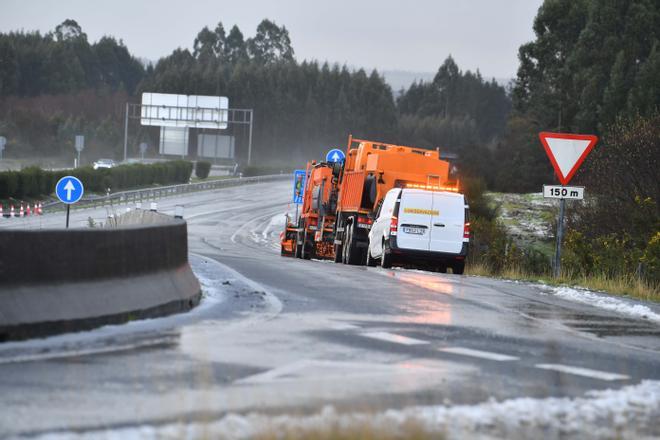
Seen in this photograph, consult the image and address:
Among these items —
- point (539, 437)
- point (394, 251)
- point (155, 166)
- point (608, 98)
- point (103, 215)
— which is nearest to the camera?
point (539, 437)

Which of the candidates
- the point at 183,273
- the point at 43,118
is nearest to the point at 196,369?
the point at 183,273

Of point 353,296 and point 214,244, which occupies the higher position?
point 353,296

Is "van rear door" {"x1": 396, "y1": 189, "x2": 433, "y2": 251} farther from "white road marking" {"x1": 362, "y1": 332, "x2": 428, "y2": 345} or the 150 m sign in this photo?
"white road marking" {"x1": 362, "y1": 332, "x2": 428, "y2": 345}

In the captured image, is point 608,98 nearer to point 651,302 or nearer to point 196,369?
point 651,302

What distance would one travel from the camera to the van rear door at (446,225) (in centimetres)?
2620

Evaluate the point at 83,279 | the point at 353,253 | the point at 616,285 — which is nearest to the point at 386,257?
the point at 353,253

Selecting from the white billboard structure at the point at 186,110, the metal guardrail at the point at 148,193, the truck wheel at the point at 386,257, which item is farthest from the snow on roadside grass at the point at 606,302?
the white billboard structure at the point at 186,110

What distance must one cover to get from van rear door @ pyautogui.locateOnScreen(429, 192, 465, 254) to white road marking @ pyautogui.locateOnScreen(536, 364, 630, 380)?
1623 centimetres

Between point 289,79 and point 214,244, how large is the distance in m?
137

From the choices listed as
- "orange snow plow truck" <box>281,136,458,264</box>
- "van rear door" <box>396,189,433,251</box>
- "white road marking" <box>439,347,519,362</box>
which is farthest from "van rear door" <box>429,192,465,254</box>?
A: "white road marking" <box>439,347,519,362</box>

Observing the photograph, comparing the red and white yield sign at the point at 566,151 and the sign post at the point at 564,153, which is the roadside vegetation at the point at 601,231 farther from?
the red and white yield sign at the point at 566,151

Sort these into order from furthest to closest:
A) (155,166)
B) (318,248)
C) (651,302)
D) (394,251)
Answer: (155,166) < (318,248) < (394,251) < (651,302)

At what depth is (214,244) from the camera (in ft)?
173

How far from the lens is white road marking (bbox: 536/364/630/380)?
9492 millimetres
